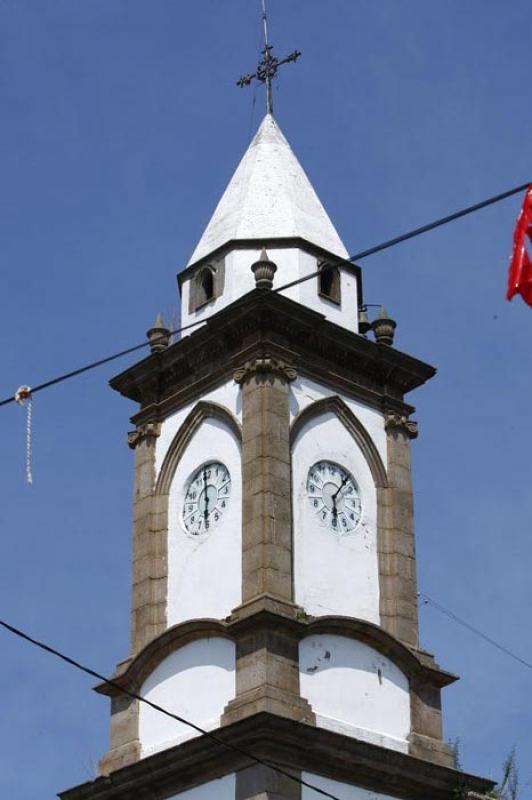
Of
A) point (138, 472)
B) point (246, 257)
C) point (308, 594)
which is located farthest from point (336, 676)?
point (246, 257)

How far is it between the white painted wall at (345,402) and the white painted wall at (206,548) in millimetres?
1311

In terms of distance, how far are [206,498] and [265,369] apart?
8.48ft

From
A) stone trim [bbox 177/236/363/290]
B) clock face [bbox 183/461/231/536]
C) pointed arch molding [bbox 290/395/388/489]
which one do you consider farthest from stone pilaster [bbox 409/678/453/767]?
stone trim [bbox 177/236/363/290]

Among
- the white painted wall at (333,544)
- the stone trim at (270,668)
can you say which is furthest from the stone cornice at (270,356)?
the stone trim at (270,668)

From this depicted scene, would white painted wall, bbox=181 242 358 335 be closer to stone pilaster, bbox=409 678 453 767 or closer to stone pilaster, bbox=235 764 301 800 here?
stone pilaster, bbox=409 678 453 767

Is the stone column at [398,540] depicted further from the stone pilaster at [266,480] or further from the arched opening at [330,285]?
the arched opening at [330,285]

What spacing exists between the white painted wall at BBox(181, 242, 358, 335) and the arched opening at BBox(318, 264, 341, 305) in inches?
4.4

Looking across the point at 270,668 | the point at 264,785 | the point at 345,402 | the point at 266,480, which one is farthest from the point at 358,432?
the point at 264,785

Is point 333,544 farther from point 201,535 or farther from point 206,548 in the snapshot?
point 201,535

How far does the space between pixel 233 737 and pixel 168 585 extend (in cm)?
450

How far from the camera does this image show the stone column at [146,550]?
120ft

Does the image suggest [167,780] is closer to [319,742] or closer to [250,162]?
[319,742]

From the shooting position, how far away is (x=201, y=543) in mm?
36406

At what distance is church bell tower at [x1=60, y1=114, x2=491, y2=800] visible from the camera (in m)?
33.7
